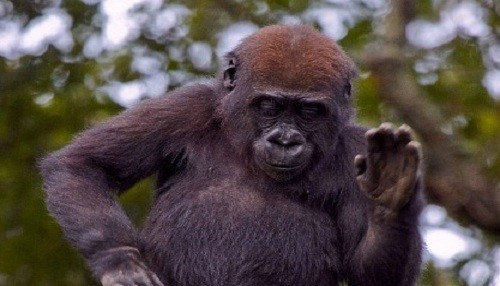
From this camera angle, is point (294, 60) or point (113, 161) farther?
point (113, 161)

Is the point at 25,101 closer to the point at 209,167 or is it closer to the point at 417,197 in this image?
the point at 209,167

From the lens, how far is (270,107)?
256 inches

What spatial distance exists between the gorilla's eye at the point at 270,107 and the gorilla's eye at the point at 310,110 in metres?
0.12

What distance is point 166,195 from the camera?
21.9 ft

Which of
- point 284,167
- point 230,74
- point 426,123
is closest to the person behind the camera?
point 284,167

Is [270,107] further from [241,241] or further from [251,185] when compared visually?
[241,241]

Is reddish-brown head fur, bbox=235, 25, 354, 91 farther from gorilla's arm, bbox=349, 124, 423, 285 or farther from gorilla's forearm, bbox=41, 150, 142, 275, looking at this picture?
gorilla's forearm, bbox=41, 150, 142, 275

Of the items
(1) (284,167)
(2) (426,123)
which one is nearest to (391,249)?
(1) (284,167)

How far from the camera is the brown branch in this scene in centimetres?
948

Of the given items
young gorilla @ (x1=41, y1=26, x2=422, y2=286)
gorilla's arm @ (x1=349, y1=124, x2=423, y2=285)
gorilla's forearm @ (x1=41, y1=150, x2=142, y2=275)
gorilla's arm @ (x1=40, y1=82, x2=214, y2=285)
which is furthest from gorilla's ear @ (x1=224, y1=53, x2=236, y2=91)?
gorilla's arm @ (x1=349, y1=124, x2=423, y2=285)

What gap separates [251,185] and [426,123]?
3.29m

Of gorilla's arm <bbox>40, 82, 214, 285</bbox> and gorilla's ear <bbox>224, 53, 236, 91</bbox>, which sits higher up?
gorilla's ear <bbox>224, 53, 236, 91</bbox>

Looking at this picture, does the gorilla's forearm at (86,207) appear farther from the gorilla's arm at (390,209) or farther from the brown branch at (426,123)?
the brown branch at (426,123)

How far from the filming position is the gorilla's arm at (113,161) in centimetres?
641
